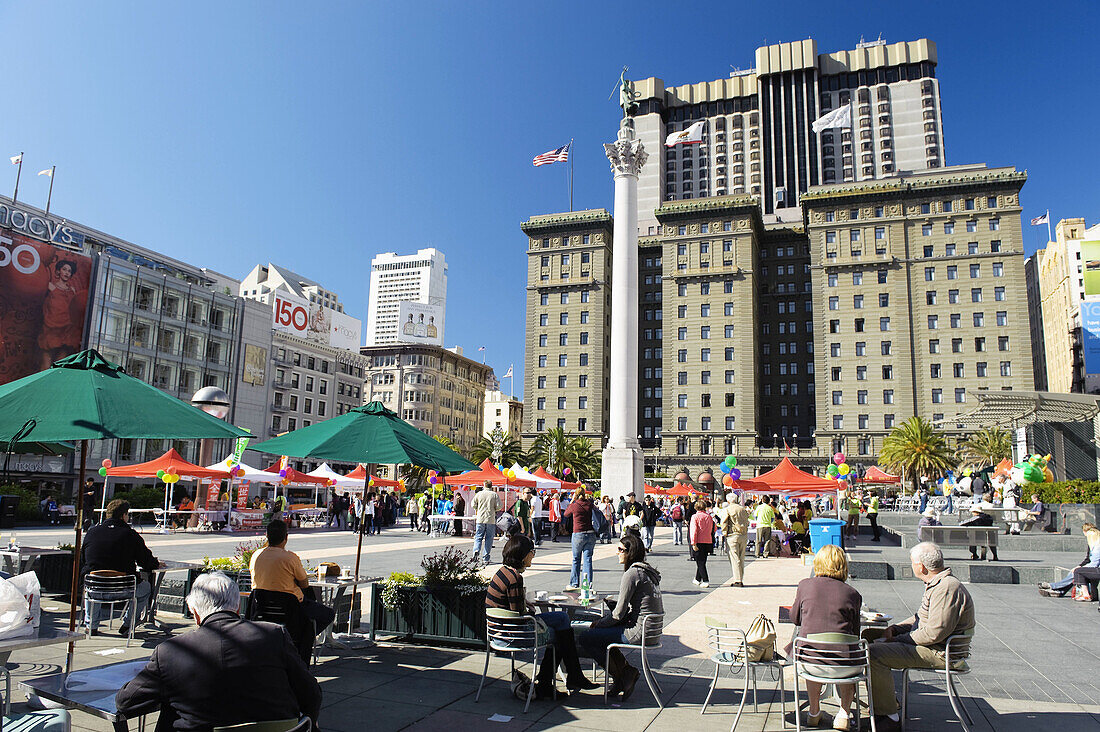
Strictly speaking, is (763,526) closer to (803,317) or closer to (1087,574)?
(1087,574)

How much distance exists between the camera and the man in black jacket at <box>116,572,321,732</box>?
388 cm

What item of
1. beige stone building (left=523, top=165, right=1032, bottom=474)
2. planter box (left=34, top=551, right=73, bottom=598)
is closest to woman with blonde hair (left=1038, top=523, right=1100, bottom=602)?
planter box (left=34, top=551, right=73, bottom=598)

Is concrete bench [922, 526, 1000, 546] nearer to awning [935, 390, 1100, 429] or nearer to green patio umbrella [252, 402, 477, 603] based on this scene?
awning [935, 390, 1100, 429]

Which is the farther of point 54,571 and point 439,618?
point 54,571

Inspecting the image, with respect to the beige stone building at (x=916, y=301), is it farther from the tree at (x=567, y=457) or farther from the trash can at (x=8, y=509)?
the trash can at (x=8, y=509)

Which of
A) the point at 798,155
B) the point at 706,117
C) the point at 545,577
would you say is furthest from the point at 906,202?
the point at 545,577

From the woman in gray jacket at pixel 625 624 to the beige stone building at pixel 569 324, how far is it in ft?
268

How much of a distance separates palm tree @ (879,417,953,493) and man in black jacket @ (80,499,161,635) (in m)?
66.8

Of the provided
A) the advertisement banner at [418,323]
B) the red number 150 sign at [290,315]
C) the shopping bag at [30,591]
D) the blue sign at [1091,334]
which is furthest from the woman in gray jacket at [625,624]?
the advertisement banner at [418,323]

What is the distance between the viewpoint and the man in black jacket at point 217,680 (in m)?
3.88

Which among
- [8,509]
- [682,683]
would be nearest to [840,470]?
[682,683]

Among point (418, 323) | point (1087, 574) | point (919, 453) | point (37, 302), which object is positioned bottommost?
point (1087, 574)

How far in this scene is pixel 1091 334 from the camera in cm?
7575

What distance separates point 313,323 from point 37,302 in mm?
33473
